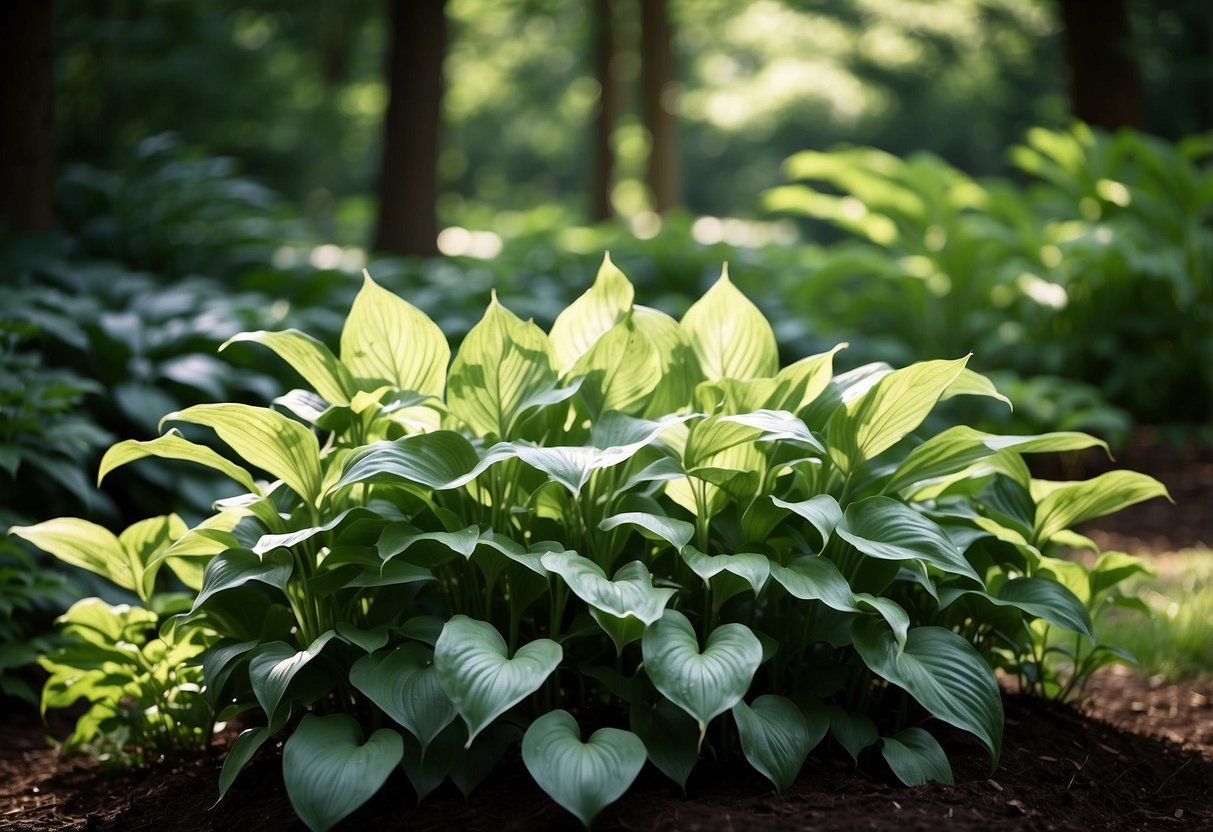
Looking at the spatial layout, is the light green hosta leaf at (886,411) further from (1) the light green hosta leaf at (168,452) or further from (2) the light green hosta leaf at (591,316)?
(1) the light green hosta leaf at (168,452)

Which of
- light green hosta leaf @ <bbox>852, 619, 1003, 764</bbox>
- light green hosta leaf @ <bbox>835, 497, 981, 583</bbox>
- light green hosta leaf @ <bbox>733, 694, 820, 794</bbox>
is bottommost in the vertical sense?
light green hosta leaf @ <bbox>733, 694, 820, 794</bbox>

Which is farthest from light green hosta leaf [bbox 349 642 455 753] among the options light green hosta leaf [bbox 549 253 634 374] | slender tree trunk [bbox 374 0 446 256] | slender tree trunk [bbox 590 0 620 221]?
slender tree trunk [bbox 590 0 620 221]

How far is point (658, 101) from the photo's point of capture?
47.8 ft

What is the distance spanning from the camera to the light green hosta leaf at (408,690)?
1.92 meters

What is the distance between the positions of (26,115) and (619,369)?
406 centimetres

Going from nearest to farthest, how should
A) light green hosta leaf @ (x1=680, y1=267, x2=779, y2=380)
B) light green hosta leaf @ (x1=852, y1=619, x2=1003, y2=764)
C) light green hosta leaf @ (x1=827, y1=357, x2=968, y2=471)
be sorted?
light green hosta leaf @ (x1=852, y1=619, x2=1003, y2=764) → light green hosta leaf @ (x1=827, y1=357, x2=968, y2=471) → light green hosta leaf @ (x1=680, y1=267, x2=779, y2=380)

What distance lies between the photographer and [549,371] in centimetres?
231

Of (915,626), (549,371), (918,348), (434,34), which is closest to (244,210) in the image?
(434,34)

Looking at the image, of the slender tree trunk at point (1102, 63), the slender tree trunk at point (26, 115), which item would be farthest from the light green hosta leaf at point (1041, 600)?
the slender tree trunk at point (1102, 63)

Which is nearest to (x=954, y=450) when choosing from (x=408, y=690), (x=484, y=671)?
(x=484, y=671)

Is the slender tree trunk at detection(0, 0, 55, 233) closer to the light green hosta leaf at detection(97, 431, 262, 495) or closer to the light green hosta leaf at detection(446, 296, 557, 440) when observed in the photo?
the light green hosta leaf at detection(97, 431, 262, 495)

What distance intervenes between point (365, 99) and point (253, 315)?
747 inches

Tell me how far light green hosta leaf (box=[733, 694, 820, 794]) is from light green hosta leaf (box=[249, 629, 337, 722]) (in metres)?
0.82

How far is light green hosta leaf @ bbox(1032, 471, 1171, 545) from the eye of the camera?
7.95 ft
